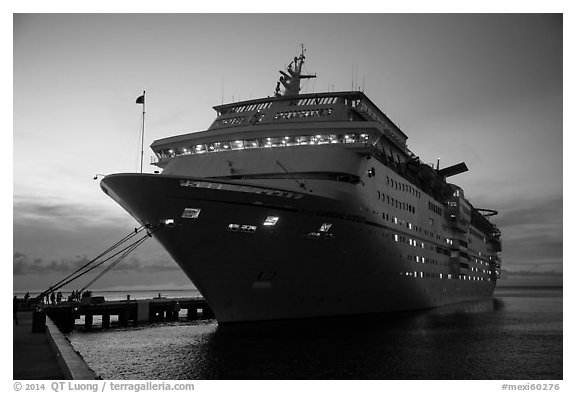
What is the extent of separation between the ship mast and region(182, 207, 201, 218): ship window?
1597 cm

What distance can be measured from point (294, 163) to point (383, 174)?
25.9 ft

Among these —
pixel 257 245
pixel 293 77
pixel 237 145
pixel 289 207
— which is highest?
pixel 293 77

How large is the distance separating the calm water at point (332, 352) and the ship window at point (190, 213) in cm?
614

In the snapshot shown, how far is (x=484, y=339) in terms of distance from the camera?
28328 mm

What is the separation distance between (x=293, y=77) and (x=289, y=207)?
16.3 meters

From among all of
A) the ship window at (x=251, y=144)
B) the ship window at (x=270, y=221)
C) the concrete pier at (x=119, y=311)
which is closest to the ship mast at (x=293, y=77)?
the ship window at (x=251, y=144)

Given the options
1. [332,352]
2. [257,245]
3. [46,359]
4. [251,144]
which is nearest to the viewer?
[46,359]

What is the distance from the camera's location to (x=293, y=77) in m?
38.7

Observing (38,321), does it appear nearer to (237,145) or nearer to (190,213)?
(190,213)

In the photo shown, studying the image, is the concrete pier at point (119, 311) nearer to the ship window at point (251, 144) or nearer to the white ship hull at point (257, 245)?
the white ship hull at point (257, 245)

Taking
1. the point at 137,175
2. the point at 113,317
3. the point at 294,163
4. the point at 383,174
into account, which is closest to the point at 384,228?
the point at 383,174

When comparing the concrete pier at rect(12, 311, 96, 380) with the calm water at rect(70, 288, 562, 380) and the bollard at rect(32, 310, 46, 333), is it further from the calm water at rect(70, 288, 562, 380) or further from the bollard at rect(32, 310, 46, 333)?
the calm water at rect(70, 288, 562, 380)

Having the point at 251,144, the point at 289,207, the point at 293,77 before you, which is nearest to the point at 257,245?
the point at 289,207
